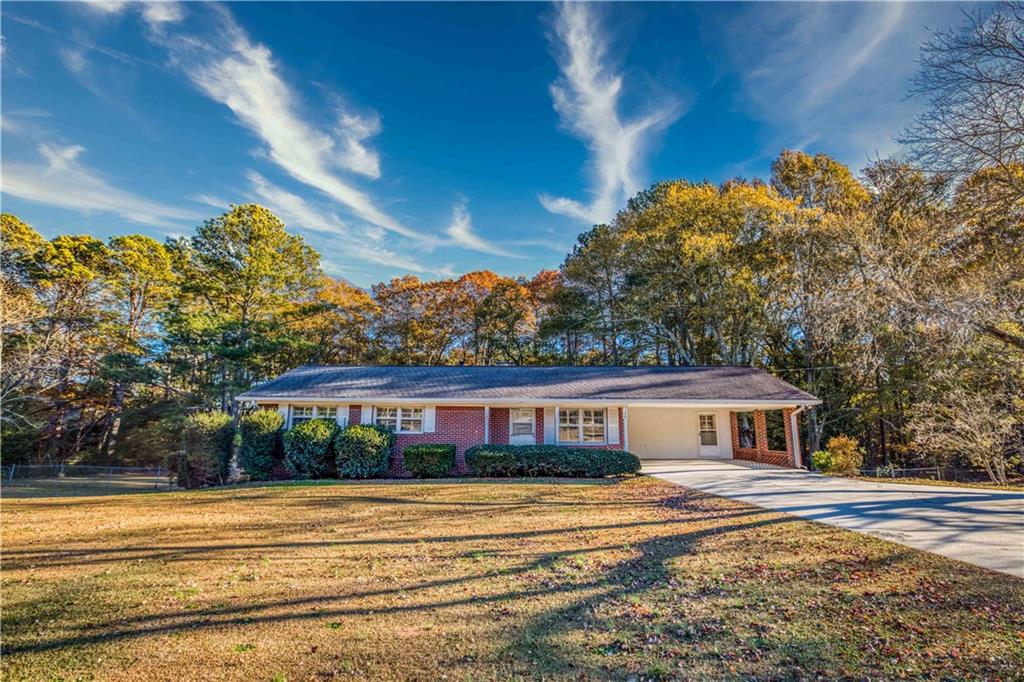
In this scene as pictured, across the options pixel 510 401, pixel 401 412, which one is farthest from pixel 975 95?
pixel 401 412

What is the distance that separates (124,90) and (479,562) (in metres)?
16.2

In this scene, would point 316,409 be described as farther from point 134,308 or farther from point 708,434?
point 134,308

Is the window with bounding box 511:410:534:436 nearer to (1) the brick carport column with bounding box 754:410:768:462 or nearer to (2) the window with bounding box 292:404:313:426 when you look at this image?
(2) the window with bounding box 292:404:313:426

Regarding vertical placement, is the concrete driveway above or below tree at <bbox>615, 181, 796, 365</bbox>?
below

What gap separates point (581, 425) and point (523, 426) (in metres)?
2.12

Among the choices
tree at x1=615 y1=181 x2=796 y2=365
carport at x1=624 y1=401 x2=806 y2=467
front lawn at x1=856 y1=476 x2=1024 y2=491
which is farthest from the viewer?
tree at x1=615 y1=181 x2=796 y2=365

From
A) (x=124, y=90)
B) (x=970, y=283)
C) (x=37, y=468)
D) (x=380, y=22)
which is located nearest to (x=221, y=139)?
(x=124, y=90)

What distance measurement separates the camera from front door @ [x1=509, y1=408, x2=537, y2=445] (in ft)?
54.3

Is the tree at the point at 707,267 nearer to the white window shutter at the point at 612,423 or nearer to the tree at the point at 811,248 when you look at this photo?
the tree at the point at 811,248

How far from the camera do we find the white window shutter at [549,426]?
16.4 m

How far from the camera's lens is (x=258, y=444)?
48.6ft

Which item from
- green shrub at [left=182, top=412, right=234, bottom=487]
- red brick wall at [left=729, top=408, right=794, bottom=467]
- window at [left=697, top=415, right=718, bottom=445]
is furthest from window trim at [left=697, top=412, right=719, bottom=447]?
green shrub at [left=182, top=412, right=234, bottom=487]

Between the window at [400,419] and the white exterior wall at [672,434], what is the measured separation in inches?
341

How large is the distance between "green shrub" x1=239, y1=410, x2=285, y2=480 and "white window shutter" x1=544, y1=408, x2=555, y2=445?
908 centimetres
